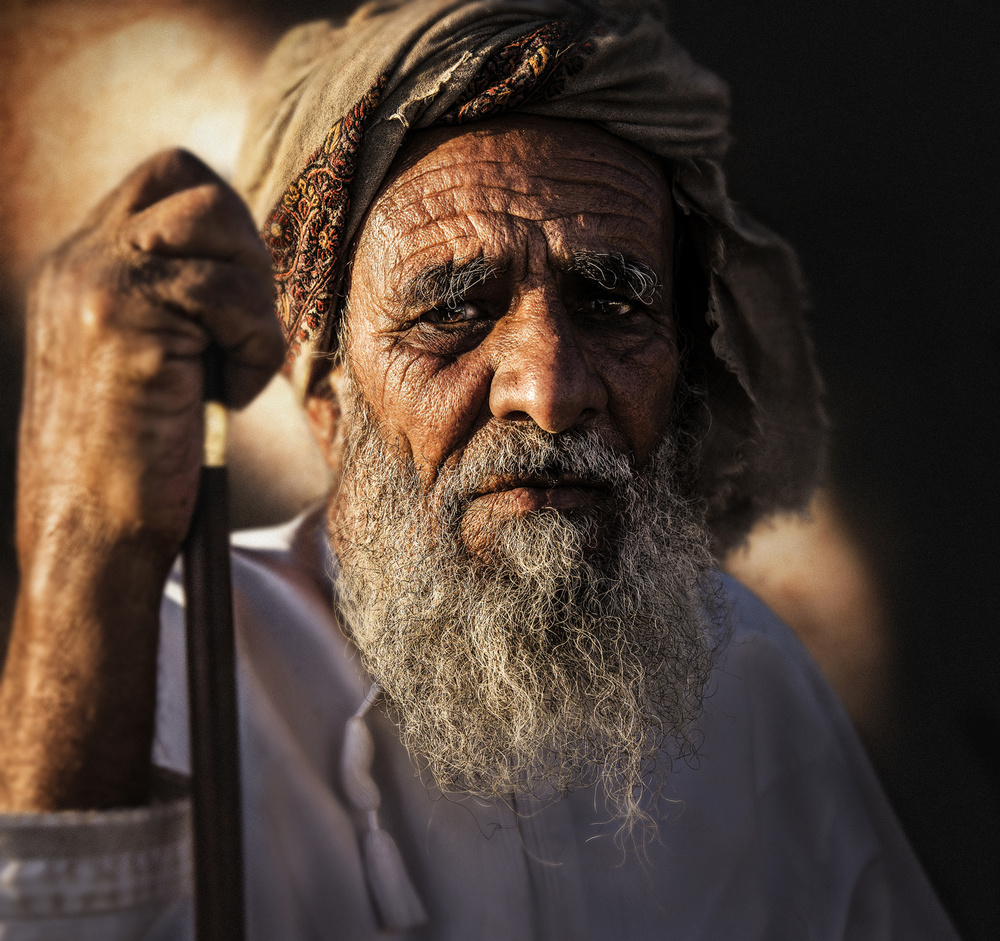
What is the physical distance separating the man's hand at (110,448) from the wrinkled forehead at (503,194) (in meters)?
0.57

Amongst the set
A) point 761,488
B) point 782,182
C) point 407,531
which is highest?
point 782,182

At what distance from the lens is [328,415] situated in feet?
5.93

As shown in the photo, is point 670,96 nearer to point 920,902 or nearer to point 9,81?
point 9,81

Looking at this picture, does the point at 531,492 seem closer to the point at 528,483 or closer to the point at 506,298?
the point at 528,483

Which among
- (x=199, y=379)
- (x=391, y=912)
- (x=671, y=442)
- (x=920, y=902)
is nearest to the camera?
(x=199, y=379)

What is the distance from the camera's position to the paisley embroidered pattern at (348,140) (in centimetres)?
151

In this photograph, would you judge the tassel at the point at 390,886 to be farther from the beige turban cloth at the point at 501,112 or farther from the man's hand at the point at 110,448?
the beige turban cloth at the point at 501,112

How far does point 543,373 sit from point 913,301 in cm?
157

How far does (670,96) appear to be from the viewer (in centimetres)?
165

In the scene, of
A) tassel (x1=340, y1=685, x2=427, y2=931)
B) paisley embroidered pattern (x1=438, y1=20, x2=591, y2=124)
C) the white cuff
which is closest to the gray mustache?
tassel (x1=340, y1=685, x2=427, y2=931)

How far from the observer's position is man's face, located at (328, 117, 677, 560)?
1483 mm

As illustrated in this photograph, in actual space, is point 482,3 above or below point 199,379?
above

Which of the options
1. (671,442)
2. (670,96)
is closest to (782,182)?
(670,96)

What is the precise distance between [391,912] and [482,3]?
1.67m
